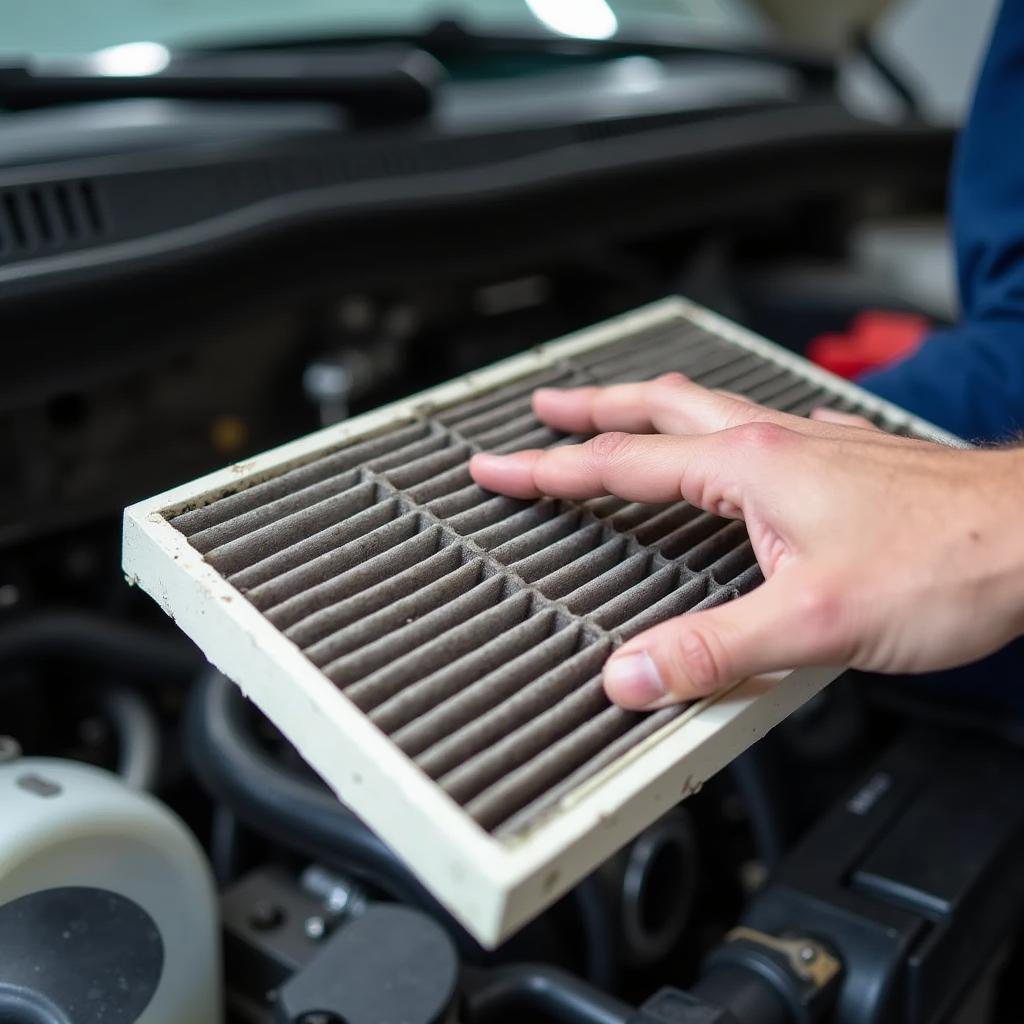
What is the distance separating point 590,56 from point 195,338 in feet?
3.08

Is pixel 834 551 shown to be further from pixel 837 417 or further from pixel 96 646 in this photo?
pixel 96 646

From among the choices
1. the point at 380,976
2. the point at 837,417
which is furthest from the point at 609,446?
the point at 380,976

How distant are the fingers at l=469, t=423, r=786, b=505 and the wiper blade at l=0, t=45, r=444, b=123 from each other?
624 mm

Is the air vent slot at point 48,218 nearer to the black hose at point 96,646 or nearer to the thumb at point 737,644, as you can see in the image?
the black hose at point 96,646

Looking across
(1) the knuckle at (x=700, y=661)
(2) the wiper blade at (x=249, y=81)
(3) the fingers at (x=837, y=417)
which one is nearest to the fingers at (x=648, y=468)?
(1) the knuckle at (x=700, y=661)

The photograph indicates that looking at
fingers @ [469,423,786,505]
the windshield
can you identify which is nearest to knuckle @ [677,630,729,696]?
fingers @ [469,423,786,505]

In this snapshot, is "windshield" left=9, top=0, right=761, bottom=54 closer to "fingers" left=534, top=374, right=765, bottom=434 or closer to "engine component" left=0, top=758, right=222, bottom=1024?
"fingers" left=534, top=374, right=765, bottom=434

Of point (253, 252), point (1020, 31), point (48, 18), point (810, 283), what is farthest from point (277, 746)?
point (810, 283)

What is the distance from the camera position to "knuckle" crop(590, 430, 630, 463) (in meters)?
0.76

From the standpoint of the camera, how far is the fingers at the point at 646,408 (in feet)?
2.67

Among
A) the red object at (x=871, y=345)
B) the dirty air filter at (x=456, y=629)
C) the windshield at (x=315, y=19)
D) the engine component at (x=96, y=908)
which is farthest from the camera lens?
the red object at (x=871, y=345)

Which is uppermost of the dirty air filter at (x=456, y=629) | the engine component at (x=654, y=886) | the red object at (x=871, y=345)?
the dirty air filter at (x=456, y=629)

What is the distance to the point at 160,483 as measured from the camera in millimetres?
1177

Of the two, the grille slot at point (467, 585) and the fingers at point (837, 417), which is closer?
the grille slot at point (467, 585)
